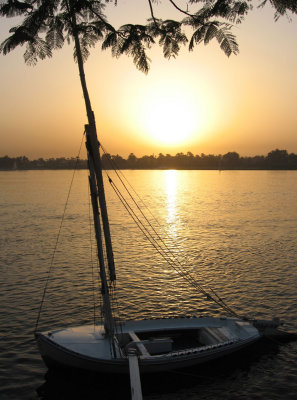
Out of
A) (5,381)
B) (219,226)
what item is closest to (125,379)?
(5,381)

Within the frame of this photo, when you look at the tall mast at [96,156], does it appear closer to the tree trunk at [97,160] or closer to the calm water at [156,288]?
the tree trunk at [97,160]

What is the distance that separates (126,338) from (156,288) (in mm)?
15638

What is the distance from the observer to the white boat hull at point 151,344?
61.5 ft

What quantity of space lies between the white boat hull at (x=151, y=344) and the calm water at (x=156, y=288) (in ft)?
4.63

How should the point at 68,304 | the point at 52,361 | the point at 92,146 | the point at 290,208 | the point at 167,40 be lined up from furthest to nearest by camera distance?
the point at 290,208 < the point at 68,304 < the point at 52,361 < the point at 92,146 < the point at 167,40

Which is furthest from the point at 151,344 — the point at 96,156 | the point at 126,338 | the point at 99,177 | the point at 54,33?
the point at 54,33

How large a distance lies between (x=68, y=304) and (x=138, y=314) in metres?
6.03

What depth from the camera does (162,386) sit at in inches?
789

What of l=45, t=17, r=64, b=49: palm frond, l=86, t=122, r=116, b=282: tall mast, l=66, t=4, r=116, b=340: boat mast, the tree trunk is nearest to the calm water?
l=66, t=4, r=116, b=340: boat mast

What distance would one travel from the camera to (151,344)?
67.5ft

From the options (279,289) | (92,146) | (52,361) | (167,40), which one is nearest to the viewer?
(167,40)

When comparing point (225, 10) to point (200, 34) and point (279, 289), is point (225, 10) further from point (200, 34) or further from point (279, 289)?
point (279, 289)

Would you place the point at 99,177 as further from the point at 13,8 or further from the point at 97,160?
the point at 13,8

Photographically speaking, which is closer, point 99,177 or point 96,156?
point 99,177
